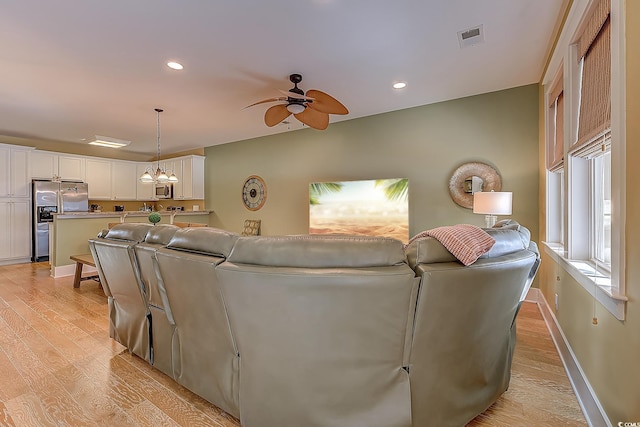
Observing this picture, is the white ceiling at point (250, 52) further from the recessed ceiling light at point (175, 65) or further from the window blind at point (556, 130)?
the window blind at point (556, 130)

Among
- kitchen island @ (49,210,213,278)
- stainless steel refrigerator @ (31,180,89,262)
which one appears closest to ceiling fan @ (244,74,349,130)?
kitchen island @ (49,210,213,278)

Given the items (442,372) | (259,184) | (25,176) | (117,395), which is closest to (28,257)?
(25,176)

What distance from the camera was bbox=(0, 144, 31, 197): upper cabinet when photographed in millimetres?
5539

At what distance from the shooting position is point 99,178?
270 inches

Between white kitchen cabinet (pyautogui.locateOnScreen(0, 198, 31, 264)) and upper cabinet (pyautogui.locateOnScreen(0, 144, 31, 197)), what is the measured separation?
17cm

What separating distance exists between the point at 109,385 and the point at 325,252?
1.75 m

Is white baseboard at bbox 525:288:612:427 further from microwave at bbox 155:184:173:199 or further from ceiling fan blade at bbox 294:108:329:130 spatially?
microwave at bbox 155:184:173:199

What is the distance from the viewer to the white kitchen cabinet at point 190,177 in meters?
6.79

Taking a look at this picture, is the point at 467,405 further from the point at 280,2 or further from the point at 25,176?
the point at 25,176

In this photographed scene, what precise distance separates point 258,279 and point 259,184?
494 cm

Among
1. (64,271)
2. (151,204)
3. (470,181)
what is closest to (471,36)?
(470,181)

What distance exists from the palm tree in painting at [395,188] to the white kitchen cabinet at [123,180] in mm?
6407

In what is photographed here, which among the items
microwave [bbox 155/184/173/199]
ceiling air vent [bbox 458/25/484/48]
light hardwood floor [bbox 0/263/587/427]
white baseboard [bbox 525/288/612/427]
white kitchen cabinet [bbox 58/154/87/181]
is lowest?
light hardwood floor [bbox 0/263/587/427]

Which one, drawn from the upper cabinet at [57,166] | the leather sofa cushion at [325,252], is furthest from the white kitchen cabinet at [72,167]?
the leather sofa cushion at [325,252]
